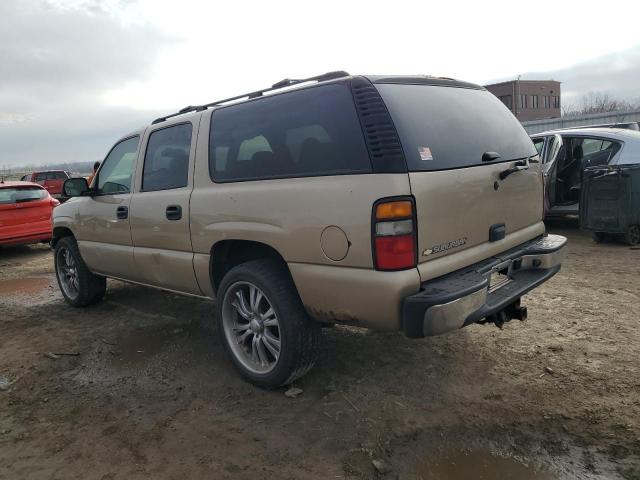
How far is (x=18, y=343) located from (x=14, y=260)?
219 inches

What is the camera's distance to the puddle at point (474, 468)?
2395 millimetres

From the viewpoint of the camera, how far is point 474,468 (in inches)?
96.9

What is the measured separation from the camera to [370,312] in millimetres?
2693

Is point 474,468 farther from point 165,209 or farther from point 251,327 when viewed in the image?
point 165,209

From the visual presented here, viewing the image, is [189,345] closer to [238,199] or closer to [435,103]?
[238,199]

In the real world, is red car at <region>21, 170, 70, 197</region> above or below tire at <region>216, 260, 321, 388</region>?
above

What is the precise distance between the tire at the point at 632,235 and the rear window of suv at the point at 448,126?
13.8 feet

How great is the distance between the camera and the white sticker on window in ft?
8.98

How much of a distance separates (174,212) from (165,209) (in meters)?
0.14

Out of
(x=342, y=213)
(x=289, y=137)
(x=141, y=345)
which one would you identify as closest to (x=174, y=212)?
(x=289, y=137)

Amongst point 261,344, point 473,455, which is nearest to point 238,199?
point 261,344

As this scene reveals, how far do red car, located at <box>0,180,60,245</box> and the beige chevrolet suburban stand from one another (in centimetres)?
650

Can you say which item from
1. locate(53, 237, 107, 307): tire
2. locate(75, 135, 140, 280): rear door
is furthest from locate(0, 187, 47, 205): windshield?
locate(75, 135, 140, 280): rear door

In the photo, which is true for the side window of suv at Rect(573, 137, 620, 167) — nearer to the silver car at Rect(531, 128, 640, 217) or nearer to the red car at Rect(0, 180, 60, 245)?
the silver car at Rect(531, 128, 640, 217)
